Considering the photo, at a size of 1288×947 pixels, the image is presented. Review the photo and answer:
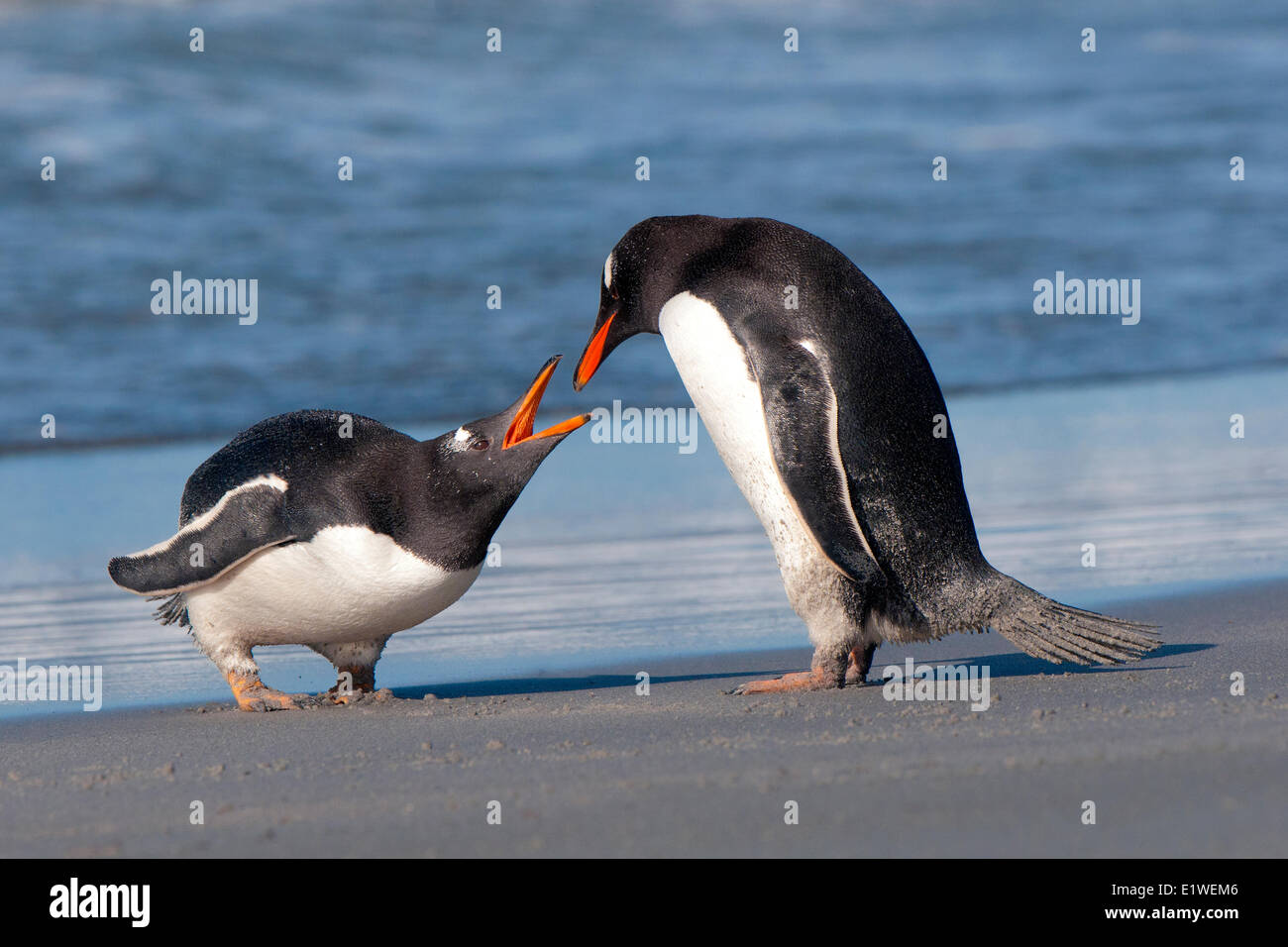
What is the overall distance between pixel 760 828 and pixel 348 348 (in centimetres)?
972

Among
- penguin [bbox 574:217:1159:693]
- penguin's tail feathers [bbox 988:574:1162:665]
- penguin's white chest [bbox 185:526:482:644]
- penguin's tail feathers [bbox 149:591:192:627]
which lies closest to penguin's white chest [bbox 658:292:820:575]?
penguin [bbox 574:217:1159:693]

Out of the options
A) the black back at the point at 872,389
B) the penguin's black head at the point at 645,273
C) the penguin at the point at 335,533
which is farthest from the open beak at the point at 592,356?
the penguin at the point at 335,533

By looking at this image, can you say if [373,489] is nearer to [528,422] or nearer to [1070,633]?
[528,422]

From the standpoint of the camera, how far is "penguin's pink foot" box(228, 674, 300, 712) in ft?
14.8

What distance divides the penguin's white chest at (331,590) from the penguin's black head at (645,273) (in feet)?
2.69

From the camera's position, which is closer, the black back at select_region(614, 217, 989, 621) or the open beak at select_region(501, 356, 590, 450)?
the open beak at select_region(501, 356, 590, 450)

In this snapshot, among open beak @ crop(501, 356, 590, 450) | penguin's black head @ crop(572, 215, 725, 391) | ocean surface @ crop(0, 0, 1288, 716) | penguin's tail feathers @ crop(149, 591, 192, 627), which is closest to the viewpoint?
open beak @ crop(501, 356, 590, 450)

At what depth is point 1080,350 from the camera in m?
12.5

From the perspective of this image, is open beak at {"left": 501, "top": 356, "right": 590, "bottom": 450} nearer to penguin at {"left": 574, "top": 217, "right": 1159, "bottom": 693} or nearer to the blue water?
penguin at {"left": 574, "top": 217, "right": 1159, "bottom": 693}

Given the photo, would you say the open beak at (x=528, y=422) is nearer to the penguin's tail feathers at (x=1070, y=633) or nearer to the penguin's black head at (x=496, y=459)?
the penguin's black head at (x=496, y=459)

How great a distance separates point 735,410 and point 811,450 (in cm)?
29

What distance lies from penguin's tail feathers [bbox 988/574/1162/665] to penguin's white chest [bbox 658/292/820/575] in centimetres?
60

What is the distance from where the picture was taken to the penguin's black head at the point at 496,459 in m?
4.34

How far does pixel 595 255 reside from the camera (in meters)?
14.8
